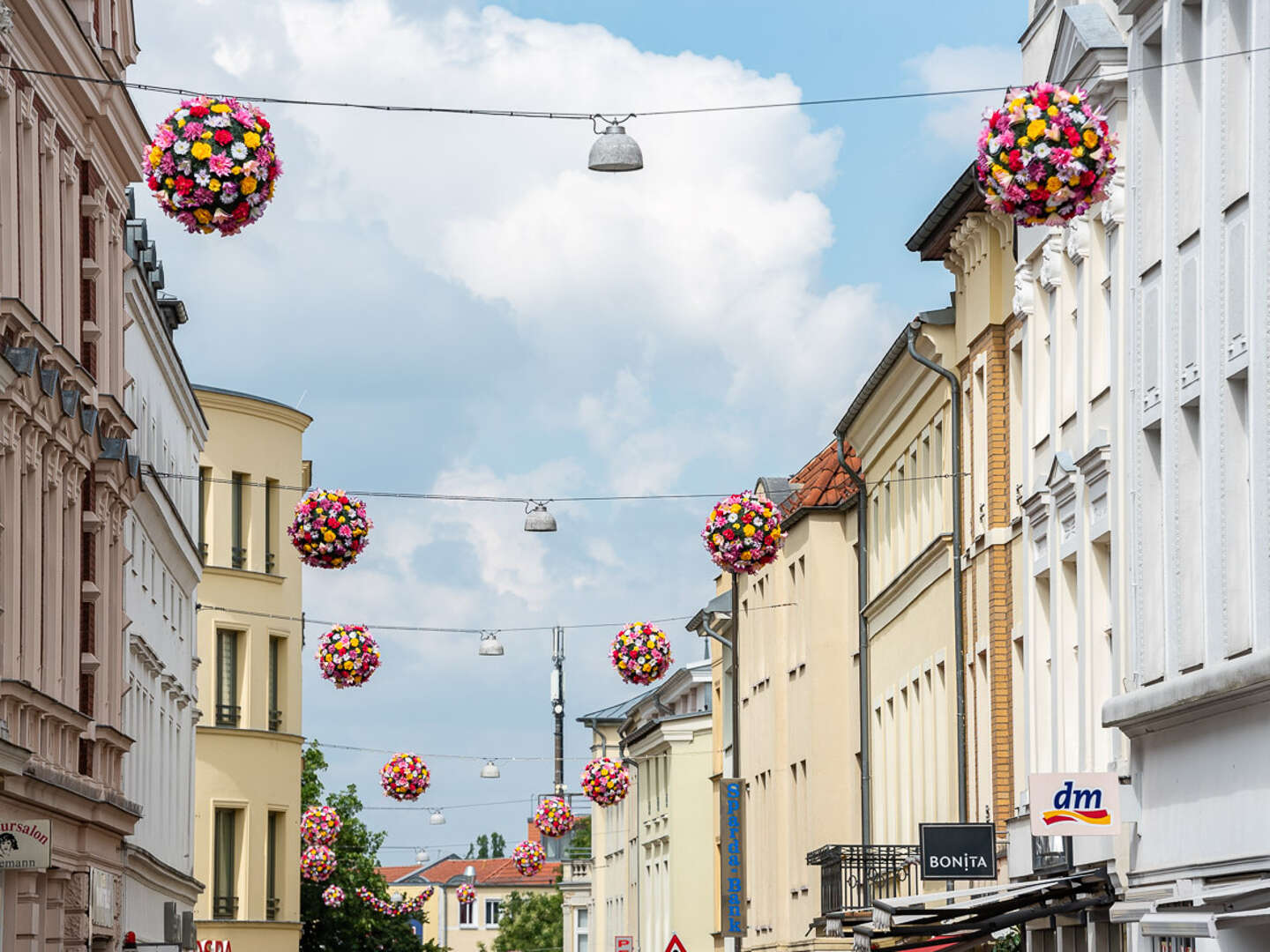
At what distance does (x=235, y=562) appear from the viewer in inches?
1987

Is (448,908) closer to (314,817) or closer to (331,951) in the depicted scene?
(331,951)

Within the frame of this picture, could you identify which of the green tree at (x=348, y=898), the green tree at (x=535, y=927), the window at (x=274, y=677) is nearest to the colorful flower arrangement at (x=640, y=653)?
the window at (x=274, y=677)

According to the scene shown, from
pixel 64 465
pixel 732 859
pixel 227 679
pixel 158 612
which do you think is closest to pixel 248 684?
pixel 227 679

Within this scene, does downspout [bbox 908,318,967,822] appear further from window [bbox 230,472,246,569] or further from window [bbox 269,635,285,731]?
window [bbox 269,635,285,731]

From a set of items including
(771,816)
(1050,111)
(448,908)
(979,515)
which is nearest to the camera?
(1050,111)

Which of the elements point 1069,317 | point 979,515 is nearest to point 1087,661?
point 1069,317

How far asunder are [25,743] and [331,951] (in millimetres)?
44376

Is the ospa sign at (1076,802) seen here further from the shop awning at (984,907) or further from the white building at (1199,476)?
the shop awning at (984,907)

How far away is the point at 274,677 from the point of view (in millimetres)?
51750

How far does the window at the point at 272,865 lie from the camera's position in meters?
50.5

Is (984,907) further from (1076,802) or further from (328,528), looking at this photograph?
(328,528)

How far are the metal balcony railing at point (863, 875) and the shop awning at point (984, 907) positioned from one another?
893 centimetres

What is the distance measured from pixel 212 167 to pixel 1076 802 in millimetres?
9465

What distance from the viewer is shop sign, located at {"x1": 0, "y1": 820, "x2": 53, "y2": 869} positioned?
21.1m
